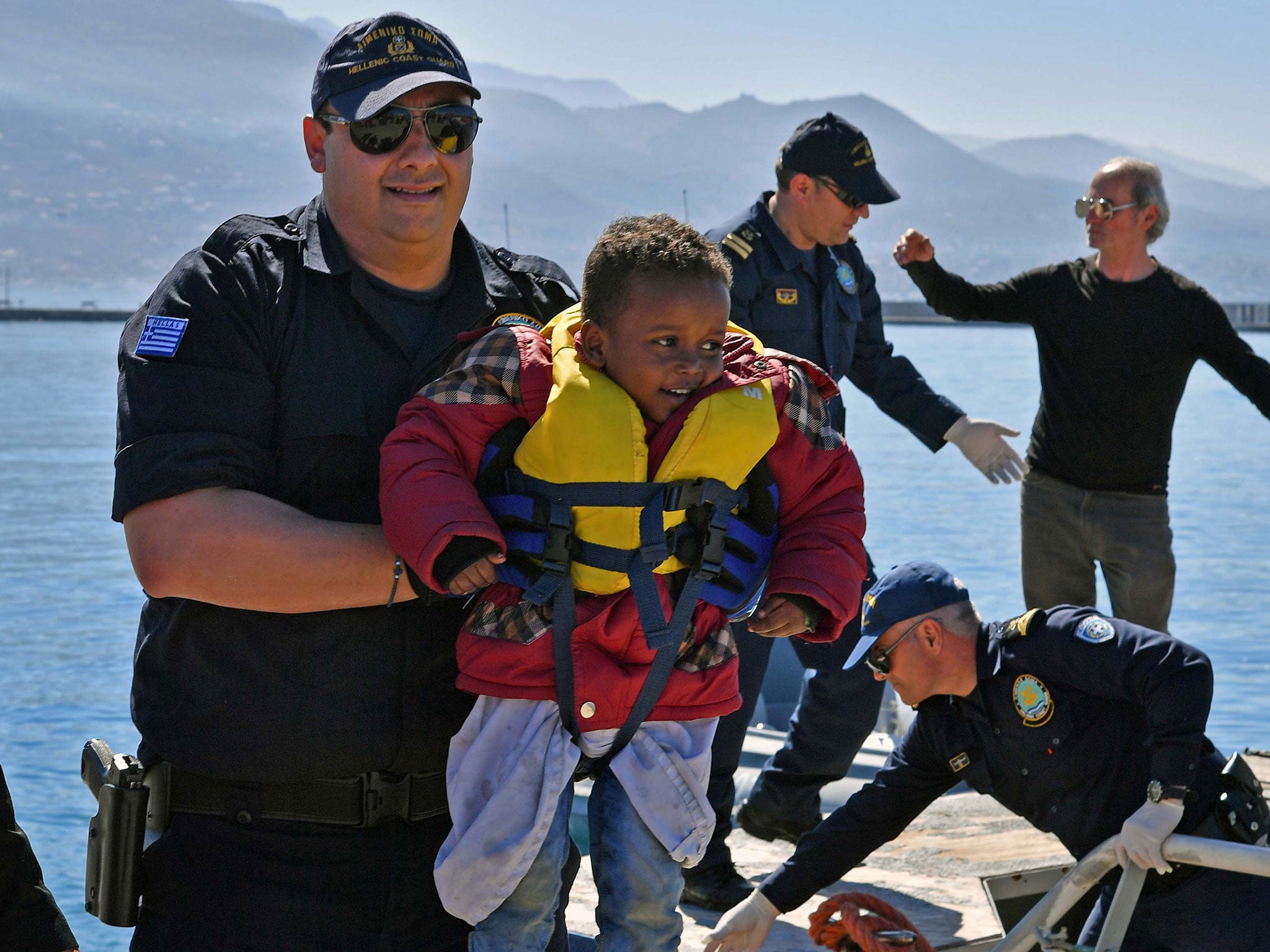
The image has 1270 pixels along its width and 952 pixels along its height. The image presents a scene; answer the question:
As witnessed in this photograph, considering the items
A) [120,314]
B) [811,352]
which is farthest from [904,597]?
[120,314]

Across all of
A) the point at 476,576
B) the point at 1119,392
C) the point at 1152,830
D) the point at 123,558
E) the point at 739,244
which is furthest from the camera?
the point at 123,558

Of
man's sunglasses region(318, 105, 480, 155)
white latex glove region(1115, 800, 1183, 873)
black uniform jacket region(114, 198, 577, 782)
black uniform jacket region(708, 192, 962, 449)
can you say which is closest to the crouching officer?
white latex glove region(1115, 800, 1183, 873)

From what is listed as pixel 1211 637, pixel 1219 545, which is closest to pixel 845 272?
pixel 1211 637

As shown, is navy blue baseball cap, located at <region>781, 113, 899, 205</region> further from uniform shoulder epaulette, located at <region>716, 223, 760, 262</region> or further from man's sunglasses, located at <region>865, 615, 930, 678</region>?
man's sunglasses, located at <region>865, 615, 930, 678</region>

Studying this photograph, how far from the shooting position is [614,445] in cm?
171

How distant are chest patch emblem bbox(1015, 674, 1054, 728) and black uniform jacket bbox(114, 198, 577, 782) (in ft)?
4.48

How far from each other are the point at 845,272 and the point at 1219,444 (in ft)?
Result: 73.9

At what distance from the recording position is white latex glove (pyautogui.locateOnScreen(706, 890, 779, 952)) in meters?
2.65

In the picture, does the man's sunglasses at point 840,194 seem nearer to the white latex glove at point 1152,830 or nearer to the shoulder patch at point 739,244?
the shoulder patch at point 739,244

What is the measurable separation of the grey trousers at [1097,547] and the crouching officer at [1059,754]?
1.69 m

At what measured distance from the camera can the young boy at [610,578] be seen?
171cm

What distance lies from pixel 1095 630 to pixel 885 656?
16.9 inches

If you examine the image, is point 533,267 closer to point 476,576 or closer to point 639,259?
point 639,259

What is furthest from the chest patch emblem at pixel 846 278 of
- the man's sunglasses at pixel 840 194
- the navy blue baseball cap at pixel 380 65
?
the navy blue baseball cap at pixel 380 65
